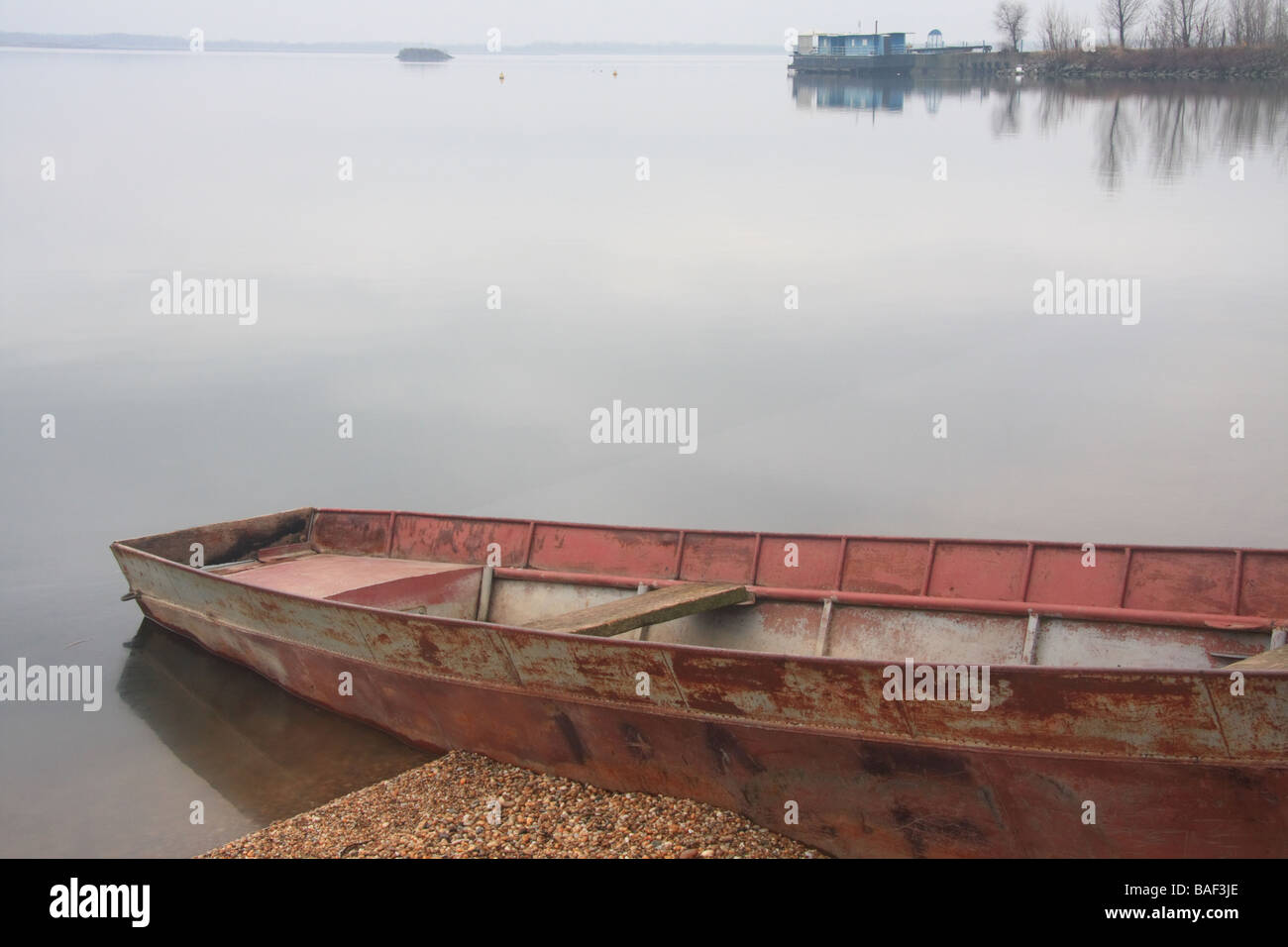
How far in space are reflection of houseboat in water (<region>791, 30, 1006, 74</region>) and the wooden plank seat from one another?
10998 cm

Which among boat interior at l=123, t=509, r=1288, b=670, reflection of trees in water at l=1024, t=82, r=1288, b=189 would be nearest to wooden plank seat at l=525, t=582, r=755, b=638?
boat interior at l=123, t=509, r=1288, b=670

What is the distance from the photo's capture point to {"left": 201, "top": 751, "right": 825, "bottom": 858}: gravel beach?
845cm

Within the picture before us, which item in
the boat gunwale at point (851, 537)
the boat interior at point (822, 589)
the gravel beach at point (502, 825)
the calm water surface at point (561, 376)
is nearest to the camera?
Result: the gravel beach at point (502, 825)

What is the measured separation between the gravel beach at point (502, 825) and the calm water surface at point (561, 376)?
3.02 feet

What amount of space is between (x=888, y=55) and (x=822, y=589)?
11028 cm

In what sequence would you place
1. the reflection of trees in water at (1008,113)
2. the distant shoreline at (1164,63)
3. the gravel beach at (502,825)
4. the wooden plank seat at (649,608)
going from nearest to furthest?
the gravel beach at (502,825) → the wooden plank seat at (649,608) → the reflection of trees in water at (1008,113) → the distant shoreline at (1164,63)

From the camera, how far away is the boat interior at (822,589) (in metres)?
→ 9.18

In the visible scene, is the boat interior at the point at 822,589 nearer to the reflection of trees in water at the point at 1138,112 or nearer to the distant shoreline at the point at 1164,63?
the reflection of trees in water at the point at 1138,112

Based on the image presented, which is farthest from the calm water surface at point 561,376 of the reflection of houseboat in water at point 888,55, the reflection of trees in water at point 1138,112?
the reflection of houseboat in water at point 888,55

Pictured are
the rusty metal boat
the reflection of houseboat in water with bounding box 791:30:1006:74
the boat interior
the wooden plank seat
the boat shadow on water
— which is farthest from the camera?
the reflection of houseboat in water with bounding box 791:30:1006:74

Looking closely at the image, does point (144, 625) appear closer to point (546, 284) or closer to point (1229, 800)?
point (1229, 800)

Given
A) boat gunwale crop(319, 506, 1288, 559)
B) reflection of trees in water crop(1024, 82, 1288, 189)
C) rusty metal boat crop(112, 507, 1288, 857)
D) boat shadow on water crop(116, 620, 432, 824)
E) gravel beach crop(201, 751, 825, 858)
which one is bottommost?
boat shadow on water crop(116, 620, 432, 824)

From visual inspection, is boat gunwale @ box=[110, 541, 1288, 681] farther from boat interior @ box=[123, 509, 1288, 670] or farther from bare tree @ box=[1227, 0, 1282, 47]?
bare tree @ box=[1227, 0, 1282, 47]

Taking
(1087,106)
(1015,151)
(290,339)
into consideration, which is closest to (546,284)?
(290,339)
